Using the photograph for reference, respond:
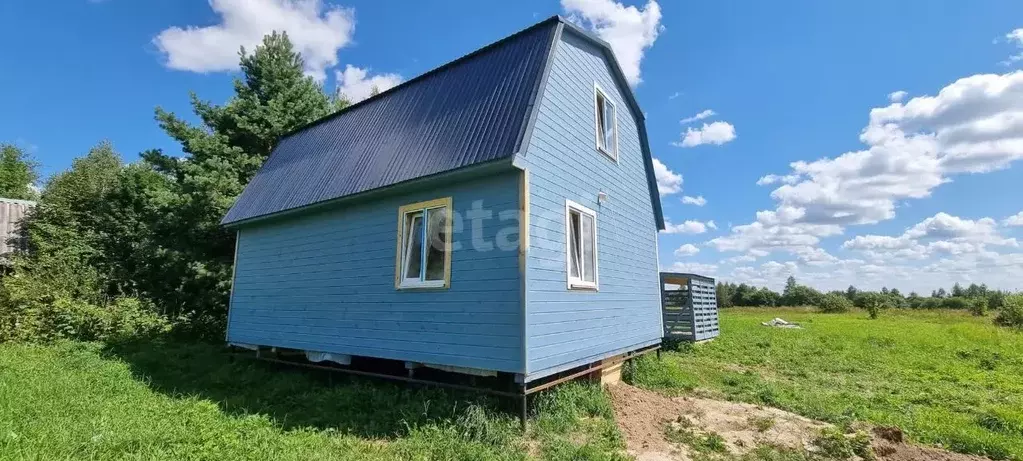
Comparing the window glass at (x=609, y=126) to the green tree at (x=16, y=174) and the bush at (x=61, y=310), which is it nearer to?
the bush at (x=61, y=310)

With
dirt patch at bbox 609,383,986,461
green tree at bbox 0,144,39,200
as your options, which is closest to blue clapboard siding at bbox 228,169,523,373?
dirt patch at bbox 609,383,986,461

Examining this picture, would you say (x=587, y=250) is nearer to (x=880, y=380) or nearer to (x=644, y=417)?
(x=644, y=417)

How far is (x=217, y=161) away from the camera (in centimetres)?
1479

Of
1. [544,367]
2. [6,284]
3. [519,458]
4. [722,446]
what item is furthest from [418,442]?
[6,284]

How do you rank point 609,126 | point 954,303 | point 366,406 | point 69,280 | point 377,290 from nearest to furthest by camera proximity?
point 366,406 < point 377,290 < point 609,126 < point 69,280 < point 954,303

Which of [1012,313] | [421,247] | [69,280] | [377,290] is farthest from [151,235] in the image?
[1012,313]

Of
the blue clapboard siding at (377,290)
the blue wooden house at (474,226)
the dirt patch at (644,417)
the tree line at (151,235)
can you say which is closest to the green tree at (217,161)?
the tree line at (151,235)

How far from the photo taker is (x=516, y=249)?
584 cm

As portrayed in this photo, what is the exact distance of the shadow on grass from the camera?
20.0ft

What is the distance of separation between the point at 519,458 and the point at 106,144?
33.6 m

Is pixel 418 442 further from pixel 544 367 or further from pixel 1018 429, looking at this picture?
pixel 1018 429

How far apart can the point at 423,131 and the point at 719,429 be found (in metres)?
6.35

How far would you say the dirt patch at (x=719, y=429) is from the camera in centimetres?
566

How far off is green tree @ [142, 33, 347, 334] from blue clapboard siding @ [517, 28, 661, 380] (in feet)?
34.1
